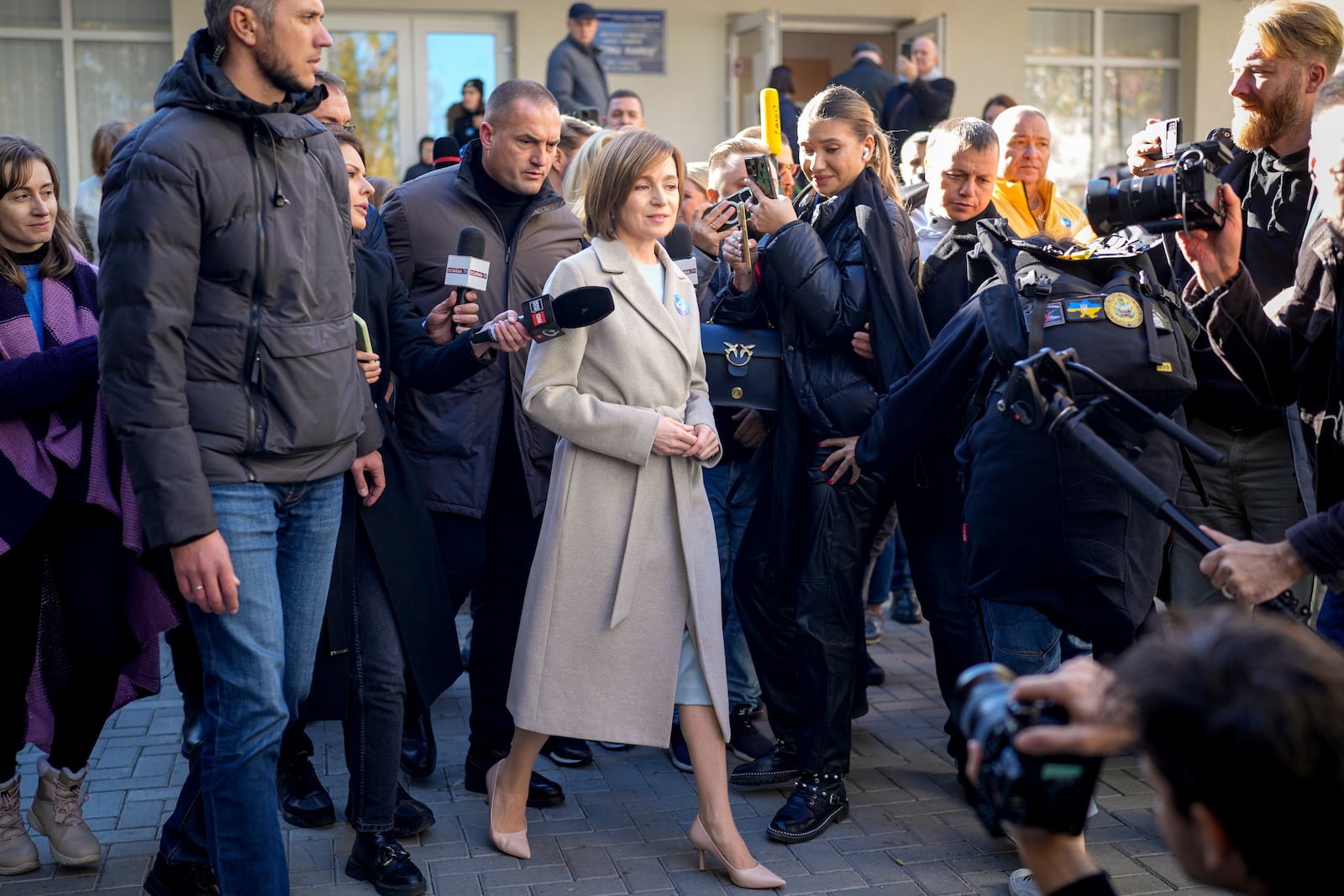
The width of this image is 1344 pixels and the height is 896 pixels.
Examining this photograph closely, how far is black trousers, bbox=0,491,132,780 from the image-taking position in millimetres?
3738

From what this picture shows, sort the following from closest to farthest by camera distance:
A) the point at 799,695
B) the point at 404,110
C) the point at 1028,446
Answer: the point at 1028,446 < the point at 799,695 < the point at 404,110

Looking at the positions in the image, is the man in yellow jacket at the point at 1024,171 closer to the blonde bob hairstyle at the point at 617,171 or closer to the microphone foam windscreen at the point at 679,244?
the microphone foam windscreen at the point at 679,244

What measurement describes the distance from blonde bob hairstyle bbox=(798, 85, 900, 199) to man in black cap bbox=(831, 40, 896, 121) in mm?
5803

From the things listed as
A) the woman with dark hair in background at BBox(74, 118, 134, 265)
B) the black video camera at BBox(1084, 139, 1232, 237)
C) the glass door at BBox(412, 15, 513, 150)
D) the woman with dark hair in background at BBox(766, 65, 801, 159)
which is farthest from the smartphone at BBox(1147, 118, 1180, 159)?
the glass door at BBox(412, 15, 513, 150)

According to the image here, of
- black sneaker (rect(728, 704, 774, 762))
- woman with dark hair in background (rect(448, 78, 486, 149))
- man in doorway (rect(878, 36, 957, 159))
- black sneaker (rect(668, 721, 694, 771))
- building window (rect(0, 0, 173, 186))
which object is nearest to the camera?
black sneaker (rect(668, 721, 694, 771))

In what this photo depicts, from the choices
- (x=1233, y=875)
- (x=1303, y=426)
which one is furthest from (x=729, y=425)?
(x=1233, y=875)

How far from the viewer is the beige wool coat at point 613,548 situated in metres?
3.81

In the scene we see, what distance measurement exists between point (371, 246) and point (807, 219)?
1457mm

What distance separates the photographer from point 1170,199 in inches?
110

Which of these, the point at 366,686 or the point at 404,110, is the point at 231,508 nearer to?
the point at 366,686

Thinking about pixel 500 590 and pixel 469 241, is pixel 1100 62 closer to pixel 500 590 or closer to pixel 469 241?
pixel 500 590

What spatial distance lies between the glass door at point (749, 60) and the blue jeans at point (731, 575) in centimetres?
764

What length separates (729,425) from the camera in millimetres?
4844

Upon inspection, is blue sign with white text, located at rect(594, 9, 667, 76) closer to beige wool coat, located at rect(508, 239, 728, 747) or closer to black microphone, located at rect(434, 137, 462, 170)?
black microphone, located at rect(434, 137, 462, 170)
